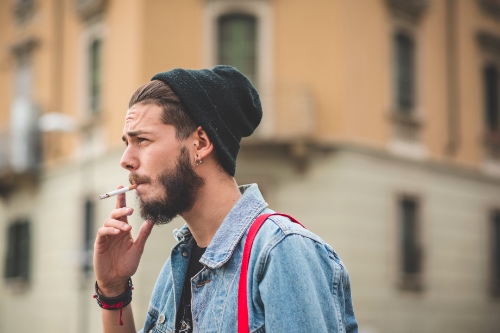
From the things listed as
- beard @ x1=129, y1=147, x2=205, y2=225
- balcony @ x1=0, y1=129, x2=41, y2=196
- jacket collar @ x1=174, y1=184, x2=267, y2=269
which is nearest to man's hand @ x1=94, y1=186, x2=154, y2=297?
beard @ x1=129, y1=147, x2=205, y2=225

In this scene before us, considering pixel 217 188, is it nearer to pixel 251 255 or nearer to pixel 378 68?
pixel 251 255

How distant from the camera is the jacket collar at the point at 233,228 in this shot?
A: 8.96 feet

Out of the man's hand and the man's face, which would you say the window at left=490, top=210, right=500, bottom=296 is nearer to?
the man's hand

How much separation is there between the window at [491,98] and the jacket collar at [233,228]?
73.9 ft

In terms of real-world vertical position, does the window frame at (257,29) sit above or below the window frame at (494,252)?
above

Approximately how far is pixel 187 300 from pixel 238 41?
59.8 feet

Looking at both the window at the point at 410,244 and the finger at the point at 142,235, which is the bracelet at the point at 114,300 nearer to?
the finger at the point at 142,235

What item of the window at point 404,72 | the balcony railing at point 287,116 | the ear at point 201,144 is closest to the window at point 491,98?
the window at point 404,72

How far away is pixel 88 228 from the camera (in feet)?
75.8

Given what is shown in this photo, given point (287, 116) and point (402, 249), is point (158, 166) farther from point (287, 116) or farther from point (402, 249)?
point (402, 249)

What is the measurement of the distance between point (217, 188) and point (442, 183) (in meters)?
20.6

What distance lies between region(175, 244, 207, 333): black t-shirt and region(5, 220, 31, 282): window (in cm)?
2298

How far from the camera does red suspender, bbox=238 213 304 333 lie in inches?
101

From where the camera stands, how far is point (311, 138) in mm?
19969
